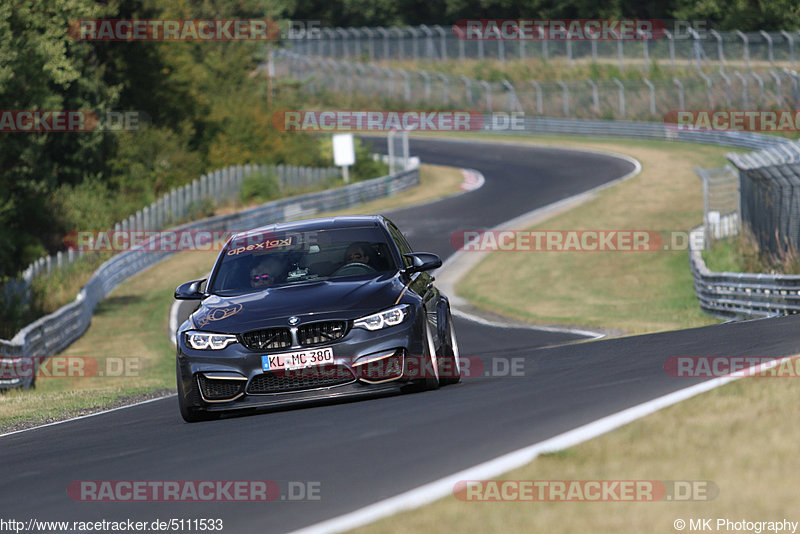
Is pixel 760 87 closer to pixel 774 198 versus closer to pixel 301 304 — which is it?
pixel 774 198

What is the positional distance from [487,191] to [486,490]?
44551 millimetres

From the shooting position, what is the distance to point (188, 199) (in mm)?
43094

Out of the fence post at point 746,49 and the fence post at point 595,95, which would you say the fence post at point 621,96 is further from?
the fence post at point 746,49

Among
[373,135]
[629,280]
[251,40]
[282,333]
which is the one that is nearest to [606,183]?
[629,280]

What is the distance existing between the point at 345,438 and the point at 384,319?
220 centimetres

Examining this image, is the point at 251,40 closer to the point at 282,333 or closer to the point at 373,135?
the point at 373,135

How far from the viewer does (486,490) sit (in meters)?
5.13

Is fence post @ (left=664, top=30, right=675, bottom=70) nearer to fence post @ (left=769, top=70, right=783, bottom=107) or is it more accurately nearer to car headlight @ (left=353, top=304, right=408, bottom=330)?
fence post @ (left=769, top=70, right=783, bottom=107)

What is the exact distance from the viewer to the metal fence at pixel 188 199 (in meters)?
29.4

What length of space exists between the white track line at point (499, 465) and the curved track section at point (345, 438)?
0.14 m

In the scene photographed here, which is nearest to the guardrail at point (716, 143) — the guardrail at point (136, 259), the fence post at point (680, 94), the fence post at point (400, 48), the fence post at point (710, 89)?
the fence post at point (680, 94)

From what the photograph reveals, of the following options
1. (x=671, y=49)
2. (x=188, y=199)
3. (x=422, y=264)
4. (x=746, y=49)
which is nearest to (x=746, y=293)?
(x=422, y=264)

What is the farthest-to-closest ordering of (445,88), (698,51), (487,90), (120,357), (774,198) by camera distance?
(445,88) < (487,90) < (698,51) < (120,357) < (774,198)

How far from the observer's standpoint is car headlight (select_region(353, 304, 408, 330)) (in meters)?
9.17
